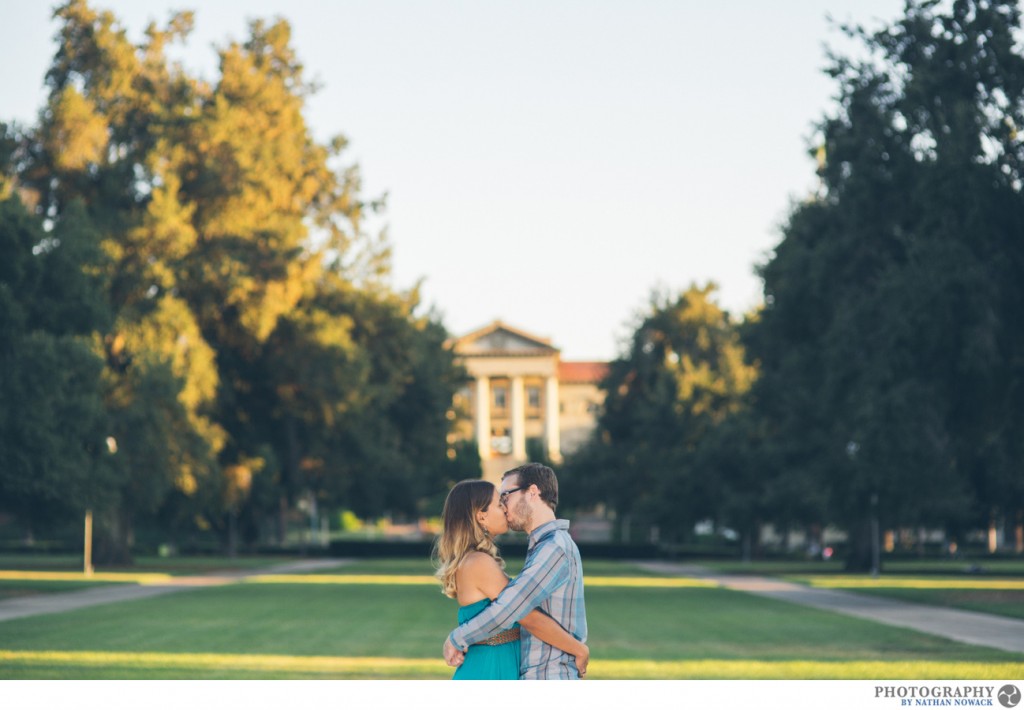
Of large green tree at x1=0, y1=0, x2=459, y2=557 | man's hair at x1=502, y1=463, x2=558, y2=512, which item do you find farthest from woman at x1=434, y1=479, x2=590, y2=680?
large green tree at x1=0, y1=0, x2=459, y2=557

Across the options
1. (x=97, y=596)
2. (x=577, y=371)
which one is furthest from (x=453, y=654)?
(x=577, y=371)

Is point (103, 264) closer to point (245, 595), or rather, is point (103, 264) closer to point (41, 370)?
point (41, 370)

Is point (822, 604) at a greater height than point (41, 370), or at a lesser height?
lesser

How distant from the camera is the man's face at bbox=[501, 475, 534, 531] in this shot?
5.62 metres

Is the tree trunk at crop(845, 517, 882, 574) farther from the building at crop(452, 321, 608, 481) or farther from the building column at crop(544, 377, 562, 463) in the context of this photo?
the building column at crop(544, 377, 562, 463)

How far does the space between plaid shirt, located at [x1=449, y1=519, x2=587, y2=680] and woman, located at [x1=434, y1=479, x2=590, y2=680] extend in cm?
6

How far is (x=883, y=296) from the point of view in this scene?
1244 inches

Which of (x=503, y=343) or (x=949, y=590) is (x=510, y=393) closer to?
(x=503, y=343)

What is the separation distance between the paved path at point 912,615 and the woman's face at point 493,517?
14135 mm

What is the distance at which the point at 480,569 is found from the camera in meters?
5.52

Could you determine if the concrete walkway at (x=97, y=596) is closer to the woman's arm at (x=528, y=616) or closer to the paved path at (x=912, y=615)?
the paved path at (x=912, y=615)
